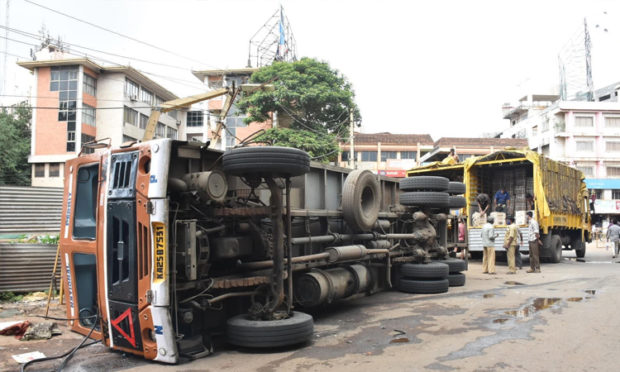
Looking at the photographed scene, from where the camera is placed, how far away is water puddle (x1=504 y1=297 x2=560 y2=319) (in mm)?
7391

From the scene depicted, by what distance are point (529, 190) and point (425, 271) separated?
9.64m

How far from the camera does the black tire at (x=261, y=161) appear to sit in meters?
5.17

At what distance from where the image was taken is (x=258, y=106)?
29.3m

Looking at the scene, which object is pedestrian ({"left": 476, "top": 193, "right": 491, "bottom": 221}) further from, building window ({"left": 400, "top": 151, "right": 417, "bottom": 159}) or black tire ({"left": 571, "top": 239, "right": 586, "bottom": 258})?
building window ({"left": 400, "top": 151, "right": 417, "bottom": 159})

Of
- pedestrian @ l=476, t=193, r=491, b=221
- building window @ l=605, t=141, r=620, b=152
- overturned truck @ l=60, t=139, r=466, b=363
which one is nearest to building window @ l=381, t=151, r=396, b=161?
building window @ l=605, t=141, r=620, b=152

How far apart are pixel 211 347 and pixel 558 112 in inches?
1938

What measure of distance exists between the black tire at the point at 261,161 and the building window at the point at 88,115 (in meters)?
37.0

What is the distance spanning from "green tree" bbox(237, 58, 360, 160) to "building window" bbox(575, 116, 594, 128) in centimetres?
2753

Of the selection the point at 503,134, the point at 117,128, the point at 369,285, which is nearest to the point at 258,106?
the point at 117,128

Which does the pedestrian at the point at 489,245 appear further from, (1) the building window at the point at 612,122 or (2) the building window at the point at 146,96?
(1) the building window at the point at 612,122

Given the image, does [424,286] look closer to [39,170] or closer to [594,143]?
[39,170]

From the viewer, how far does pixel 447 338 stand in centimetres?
592

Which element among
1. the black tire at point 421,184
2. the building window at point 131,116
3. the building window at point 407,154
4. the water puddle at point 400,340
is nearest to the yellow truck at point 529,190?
the black tire at point 421,184

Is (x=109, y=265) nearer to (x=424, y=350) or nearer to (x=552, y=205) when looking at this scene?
(x=424, y=350)
